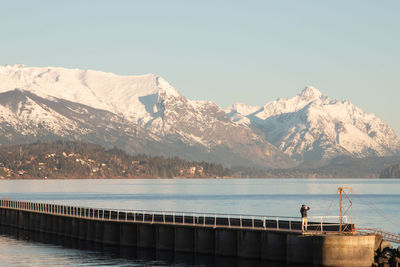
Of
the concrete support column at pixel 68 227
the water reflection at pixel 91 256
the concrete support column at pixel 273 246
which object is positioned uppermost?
the concrete support column at pixel 273 246

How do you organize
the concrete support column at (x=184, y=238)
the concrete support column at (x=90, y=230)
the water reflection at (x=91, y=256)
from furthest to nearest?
the concrete support column at (x=90, y=230), the concrete support column at (x=184, y=238), the water reflection at (x=91, y=256)

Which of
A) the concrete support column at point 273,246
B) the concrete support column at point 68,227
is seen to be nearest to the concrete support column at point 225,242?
the concrete support column at point 273,246

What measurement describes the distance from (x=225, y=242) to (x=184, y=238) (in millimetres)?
6127

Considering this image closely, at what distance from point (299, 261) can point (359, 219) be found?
7767 cm

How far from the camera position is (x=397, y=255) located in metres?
65.1

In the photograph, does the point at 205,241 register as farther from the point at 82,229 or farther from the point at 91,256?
the point at 82,229

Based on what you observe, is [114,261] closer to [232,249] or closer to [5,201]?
[232,249]

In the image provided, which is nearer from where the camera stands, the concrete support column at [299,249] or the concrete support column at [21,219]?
the concrete support column at [299,249]

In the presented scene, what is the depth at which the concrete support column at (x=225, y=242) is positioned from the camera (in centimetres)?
7131

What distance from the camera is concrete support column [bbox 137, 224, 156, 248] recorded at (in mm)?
80625

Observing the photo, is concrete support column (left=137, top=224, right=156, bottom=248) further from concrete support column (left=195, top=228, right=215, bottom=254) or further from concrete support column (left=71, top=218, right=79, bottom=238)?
concrete support column (left=71, top=218, right=79, bottom=238)

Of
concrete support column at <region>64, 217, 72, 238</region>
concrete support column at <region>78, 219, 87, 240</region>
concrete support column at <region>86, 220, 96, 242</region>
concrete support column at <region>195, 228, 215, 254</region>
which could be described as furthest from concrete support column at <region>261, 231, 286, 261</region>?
concrete support column at <region>64, 217, 72, 238</region>

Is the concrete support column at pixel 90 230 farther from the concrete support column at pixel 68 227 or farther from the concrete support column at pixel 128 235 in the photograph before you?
the concrete support column at pixel 128 235

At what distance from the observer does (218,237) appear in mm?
73000
